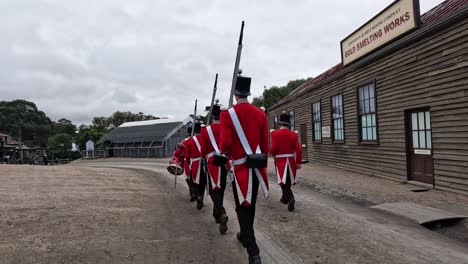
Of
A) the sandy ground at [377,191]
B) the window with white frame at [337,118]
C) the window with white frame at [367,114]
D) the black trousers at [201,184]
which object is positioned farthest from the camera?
the window with white frame at [337,118]

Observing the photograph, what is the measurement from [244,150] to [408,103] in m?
7.54

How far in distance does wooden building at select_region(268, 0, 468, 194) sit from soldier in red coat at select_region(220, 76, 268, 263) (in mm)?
5928

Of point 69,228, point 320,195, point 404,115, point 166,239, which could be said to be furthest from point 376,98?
point 69,228

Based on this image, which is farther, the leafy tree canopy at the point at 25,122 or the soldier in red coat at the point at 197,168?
the leafy tree canopy at the point at 25,122

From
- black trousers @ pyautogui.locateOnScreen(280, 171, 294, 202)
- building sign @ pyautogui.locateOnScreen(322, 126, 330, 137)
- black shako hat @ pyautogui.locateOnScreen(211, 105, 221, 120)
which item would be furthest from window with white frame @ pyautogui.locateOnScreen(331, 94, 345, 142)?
black shako hat @ pyautogui.locateOnScreen(211, 105, 221, 120)

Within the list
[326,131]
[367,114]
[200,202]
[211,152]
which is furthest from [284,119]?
[326,131]

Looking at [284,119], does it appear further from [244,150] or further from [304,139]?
[304,139]

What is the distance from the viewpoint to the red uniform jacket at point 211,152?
5855 mm

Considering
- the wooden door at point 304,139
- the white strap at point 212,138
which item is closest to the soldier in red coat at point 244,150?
the white strap at point 212,138

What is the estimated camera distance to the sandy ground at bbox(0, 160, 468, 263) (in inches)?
168

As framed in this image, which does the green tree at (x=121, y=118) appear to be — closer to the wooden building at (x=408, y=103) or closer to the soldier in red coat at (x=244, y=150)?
the wooden building at (x=408, y=103)

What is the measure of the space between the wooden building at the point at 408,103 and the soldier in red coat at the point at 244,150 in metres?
5.93

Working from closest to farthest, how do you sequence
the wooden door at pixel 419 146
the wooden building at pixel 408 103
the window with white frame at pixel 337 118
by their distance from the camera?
the wooden building at pixel 408 103 → the wooden door at pixel 419 146 → the window with white frame at pixel 337 118

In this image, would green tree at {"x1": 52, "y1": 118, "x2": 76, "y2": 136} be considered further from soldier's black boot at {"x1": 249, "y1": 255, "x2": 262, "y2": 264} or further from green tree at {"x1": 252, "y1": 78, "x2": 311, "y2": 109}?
soldier's black boot at {"x1": 249, "y1": 255, "x2": 262, "y2": 264}
